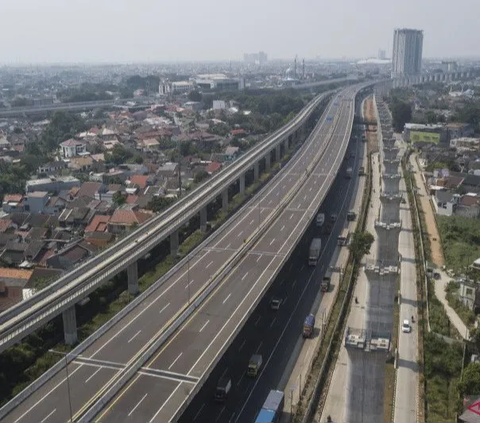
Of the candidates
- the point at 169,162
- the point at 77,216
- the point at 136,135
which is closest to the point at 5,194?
the point at 77,216

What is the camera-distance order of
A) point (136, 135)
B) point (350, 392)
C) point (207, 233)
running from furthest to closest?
point (136, 135) < point (207, 233) < point (350, 392)

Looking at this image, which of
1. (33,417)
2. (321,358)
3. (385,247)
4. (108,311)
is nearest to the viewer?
(33,417)

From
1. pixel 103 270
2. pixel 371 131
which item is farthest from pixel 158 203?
pixel 371 131

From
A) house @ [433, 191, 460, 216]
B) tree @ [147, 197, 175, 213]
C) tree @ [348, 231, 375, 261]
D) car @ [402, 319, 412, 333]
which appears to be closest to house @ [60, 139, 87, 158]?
tree @ [147, 197, 175, 213]

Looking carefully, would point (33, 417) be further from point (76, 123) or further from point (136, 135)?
point (76, 123)

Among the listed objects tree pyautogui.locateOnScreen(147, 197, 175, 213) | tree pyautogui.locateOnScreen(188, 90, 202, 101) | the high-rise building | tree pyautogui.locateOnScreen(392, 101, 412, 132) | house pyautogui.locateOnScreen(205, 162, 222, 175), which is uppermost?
the high-rise building

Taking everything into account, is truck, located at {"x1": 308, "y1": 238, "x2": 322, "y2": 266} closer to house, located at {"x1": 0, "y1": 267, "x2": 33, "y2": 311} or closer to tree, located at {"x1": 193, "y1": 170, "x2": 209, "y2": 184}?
house, located at {"x1": 0, "y1": 267, "x2": 33, "y2": 311}
